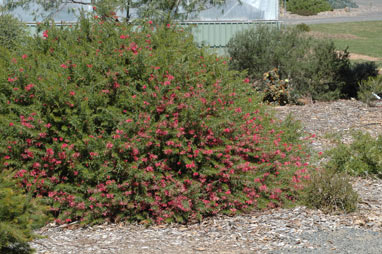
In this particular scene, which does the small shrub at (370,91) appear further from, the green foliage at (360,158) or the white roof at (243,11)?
the white roof at (243,11)

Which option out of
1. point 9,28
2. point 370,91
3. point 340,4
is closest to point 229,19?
point 370,91

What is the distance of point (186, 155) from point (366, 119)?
602cm

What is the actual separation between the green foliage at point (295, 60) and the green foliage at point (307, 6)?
118ft

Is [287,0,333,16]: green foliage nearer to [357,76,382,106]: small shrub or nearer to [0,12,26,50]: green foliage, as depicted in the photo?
[357,76,382,106]: small shrub

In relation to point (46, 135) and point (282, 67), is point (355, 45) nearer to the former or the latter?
point (282, 67)

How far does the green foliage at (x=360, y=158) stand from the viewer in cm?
679

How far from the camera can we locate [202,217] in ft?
A: 17.8

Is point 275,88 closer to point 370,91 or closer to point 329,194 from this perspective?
point 370,91

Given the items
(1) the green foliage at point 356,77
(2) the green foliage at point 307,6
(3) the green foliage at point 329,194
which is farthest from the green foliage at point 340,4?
(3) the green foliage at point 329,194

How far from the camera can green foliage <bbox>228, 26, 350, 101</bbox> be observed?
1191 cm

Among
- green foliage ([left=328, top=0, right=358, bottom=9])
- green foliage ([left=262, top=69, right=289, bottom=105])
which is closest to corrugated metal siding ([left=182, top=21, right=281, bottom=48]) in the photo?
green foliage ([left=262, top=69, right=289, bottom=105])

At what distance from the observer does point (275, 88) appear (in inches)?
462

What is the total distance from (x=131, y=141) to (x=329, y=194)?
88.4 inches

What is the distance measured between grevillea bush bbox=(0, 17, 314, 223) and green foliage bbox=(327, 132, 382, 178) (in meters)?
1.39
